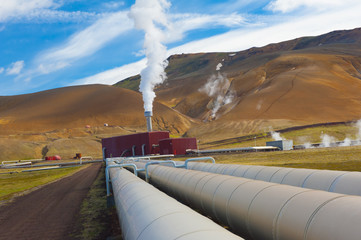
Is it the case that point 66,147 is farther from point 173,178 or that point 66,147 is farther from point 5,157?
point 173,178

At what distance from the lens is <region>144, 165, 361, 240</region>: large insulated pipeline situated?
20.9 ft

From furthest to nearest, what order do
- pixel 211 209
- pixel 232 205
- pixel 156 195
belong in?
1. pixel 211 209
2. pixel 232 205
3. pixel 156 195

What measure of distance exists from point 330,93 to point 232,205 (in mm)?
183055

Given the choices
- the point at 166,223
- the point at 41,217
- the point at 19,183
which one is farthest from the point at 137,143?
the point at 166,223

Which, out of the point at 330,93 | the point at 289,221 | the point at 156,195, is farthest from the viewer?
the point at 330,93

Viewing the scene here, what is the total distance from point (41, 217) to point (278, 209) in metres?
18.1

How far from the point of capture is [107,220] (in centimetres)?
1948

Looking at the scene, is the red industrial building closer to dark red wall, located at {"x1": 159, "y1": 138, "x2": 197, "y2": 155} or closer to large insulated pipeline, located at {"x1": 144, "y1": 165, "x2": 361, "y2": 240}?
dark red wall, located at {"x1": 159, "y1": 138, "x2": 197, "y2": 155}

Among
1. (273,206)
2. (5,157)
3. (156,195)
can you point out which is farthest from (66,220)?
(5,157)

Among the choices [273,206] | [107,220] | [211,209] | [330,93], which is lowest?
[107,220]

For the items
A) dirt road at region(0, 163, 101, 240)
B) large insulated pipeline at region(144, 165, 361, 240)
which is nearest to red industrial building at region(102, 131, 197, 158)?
dirt road at region(0, 163, 101, 240)

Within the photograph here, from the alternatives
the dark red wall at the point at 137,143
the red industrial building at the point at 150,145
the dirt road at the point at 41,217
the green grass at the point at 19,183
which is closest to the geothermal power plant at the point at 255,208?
the dirt road at the point at 41,217

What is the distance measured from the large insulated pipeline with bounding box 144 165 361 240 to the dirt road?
8818 millimetres

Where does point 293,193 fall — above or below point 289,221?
above
